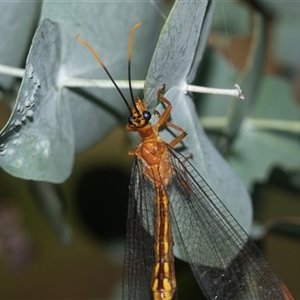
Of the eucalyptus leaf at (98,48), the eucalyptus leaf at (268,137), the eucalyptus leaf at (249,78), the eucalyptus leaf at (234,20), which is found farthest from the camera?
the eucalyptus leaf at (234,20)

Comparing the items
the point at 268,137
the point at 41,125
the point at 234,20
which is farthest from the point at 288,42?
the point at 41,125

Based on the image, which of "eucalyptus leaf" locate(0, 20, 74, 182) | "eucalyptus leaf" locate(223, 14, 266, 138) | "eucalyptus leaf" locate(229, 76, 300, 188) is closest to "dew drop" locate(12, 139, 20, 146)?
"eucalyptus leaf" locate(0, 20, 74, 182)

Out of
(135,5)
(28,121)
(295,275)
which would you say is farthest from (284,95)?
(295,275)

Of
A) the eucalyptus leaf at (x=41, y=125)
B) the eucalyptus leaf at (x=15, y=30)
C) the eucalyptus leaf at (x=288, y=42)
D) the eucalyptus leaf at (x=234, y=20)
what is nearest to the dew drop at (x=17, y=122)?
the eucalyptus leaf at (x=41, y=125)

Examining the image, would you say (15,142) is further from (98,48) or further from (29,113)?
(98,48)

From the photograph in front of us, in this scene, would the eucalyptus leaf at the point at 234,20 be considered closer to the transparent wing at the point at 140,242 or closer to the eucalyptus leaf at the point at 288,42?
the eucalyptus leaf at the point at 288,42

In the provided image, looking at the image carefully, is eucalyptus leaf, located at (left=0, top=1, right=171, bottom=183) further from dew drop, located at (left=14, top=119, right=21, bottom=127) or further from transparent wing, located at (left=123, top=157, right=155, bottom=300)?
transparent wing, located at (left=123, top=157, right=155, bottom=300)
